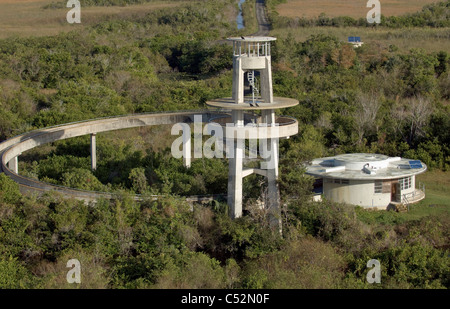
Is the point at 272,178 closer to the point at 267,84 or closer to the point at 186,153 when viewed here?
the point at 267,84

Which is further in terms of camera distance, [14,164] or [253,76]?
[14,164]

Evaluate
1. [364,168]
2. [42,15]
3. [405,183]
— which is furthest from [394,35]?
[42,15]

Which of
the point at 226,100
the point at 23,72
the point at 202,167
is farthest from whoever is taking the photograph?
the point at 23,72

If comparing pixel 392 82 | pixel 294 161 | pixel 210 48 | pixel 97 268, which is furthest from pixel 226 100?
pixel 210 48

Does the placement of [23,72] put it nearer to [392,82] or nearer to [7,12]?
[392,82]

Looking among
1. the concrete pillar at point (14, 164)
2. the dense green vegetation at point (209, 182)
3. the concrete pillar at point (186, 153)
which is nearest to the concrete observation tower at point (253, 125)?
the dense green vegetation at point (209, 182)

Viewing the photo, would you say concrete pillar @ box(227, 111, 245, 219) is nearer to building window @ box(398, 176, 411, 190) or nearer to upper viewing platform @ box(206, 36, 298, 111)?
upper viewing platform @ box(206, 36, 298, 111)

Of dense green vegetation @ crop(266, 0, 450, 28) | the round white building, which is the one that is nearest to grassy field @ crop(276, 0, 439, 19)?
dense green vegetation @ crop(266, 0, 450, 28)
